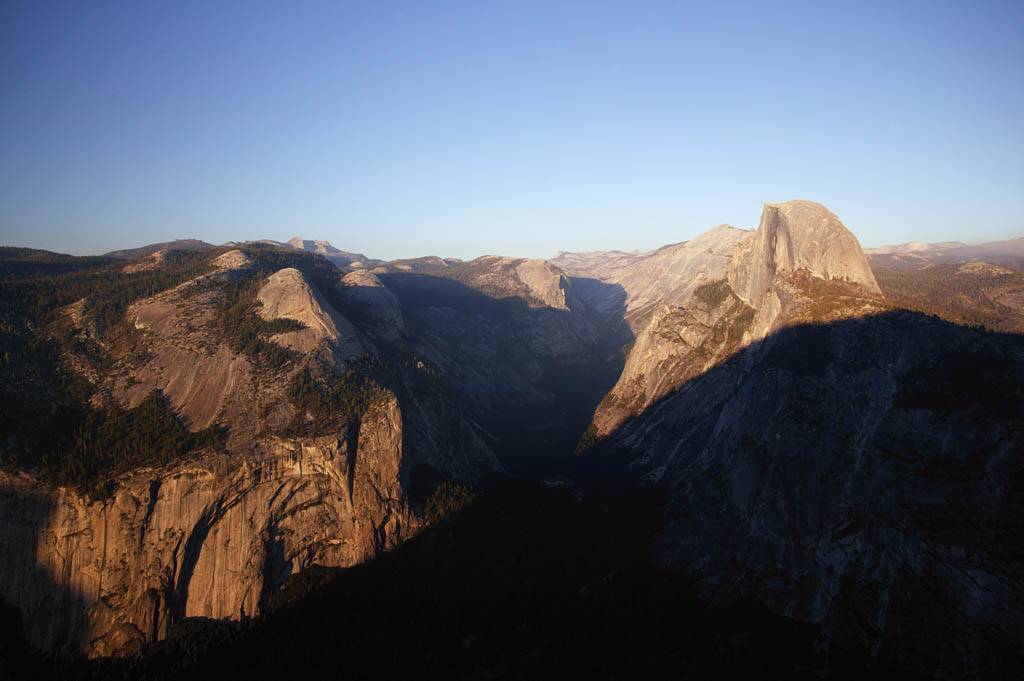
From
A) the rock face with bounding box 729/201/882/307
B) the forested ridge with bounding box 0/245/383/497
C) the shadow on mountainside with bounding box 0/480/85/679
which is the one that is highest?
the rock face with bounding box 729/201/882/307

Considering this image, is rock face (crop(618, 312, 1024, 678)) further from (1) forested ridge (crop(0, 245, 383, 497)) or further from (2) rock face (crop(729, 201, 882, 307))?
(1) forested ridge (crop(0, 245, 383, 497))

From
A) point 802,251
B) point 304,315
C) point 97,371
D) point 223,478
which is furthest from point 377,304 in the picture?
point 802,251

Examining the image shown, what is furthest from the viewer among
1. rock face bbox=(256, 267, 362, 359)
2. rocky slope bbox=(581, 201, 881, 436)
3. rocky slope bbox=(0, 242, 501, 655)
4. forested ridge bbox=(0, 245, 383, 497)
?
rock face bbox=(256, 267, 362, 359)

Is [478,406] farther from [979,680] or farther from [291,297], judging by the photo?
[979,680]

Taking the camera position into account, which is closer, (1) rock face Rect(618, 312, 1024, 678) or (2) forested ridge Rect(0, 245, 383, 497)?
(1) rock face Rect(618, 312, 1024, 678)

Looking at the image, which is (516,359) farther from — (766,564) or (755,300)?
(766,564)

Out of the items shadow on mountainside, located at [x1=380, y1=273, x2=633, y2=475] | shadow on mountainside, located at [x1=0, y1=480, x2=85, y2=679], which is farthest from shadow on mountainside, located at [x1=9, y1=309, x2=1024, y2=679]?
shadow on mountainside, located at [x1=380, y1=273, x2=633, y2=475]

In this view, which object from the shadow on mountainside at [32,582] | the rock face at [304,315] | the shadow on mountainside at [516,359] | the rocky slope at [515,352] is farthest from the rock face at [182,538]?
the rocky slope at [515,352]
